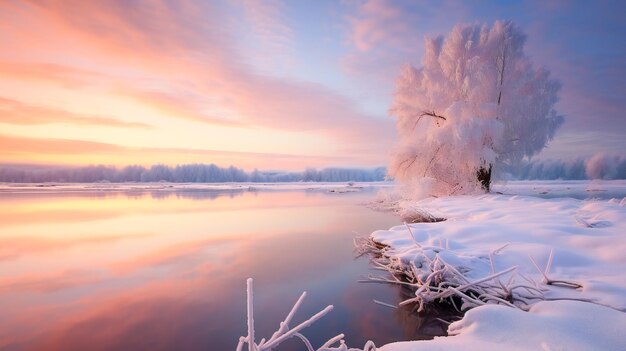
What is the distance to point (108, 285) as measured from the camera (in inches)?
223

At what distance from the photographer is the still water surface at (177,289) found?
12.6 feet

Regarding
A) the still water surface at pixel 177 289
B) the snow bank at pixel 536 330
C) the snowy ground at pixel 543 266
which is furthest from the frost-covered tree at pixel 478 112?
the snow bank at pixel 536 330

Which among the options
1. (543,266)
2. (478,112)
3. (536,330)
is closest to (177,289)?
(536,330)

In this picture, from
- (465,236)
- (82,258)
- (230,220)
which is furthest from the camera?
(230,220)

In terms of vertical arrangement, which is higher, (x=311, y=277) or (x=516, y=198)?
(x=516, y=198)

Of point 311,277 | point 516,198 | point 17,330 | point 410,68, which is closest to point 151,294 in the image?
point 17,330

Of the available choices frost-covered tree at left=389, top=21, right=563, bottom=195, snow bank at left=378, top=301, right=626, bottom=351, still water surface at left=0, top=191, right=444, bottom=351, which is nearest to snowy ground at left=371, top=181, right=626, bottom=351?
snow bank at left=378, top=301, right=626, bottom=351

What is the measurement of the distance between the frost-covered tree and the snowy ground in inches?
238

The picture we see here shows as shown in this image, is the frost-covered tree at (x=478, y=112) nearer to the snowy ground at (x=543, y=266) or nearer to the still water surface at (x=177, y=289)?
the snowy ground at (x=543, y=266)

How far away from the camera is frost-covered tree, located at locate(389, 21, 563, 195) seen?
14.8 meters

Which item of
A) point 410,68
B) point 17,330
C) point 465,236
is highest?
point 410,68

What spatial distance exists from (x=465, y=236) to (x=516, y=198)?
23.4ft

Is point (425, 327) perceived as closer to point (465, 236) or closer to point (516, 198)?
point (465, 236)

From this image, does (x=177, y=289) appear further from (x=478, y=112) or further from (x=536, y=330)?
(x=478, y=112)
